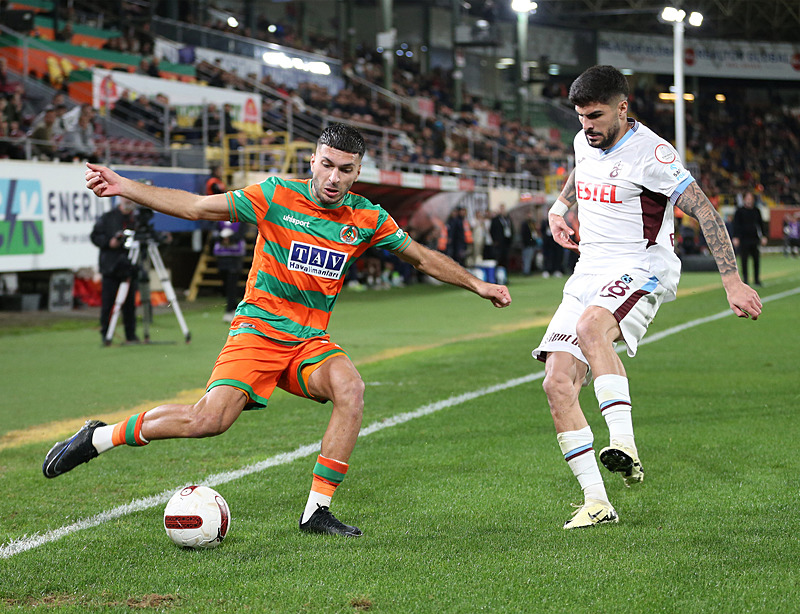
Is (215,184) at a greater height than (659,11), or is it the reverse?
(659,11)

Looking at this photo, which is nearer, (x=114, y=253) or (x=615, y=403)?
(x=615, y=403)

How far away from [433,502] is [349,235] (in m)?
1.46

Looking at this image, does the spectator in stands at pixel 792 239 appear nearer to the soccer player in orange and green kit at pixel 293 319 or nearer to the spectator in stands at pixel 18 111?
the spectator in stands at pixel 18 111

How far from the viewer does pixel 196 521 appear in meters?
4.33

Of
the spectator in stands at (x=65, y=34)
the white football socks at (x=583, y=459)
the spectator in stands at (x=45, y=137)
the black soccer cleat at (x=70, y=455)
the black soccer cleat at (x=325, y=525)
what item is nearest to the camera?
the black soccer cleat at (x=325, y=525)

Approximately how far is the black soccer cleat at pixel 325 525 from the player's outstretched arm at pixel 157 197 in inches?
56.7

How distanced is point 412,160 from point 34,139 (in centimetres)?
1456

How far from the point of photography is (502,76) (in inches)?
1984

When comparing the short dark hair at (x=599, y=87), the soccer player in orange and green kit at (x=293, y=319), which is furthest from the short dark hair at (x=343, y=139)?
the short dark hair at (x=599, y=87)

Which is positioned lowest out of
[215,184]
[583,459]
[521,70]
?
[583,459]

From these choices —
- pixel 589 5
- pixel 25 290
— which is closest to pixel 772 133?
pixel 589 5

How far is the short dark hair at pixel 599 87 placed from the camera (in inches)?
191

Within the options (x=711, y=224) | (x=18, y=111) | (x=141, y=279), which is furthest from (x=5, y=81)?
(x=711, y=224)

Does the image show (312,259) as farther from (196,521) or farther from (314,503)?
(196,521)
